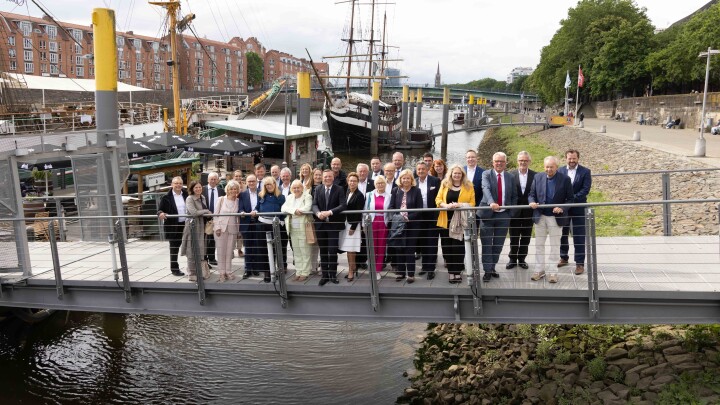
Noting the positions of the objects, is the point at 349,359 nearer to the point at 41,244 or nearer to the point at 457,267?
the point at 457,267

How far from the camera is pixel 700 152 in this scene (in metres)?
21.8

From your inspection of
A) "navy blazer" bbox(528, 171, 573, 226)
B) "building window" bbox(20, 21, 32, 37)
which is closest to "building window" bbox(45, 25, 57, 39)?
"building window" bbox(20, 21, 32, 37)

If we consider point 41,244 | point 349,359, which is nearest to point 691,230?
point 349,359

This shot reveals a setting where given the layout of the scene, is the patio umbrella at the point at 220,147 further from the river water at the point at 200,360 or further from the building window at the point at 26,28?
the building window at the point at 26,28

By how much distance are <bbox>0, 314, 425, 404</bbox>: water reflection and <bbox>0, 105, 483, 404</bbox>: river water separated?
0.06 feet

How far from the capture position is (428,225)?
25.9 ft

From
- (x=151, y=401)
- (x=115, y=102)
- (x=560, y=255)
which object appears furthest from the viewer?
(x=115, y=102)

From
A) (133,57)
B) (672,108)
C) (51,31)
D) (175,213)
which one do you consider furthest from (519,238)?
(133,57)

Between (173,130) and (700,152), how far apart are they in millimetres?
26229

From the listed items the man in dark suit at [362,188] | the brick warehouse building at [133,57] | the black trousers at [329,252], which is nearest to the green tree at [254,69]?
the brick warehouse building at [133,57]

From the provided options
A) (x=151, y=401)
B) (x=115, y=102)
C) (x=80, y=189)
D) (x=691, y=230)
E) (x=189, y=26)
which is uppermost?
(x=189, y=26)

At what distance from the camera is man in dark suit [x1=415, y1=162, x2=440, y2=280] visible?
25.3 feet

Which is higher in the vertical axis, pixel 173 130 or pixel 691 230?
pixel 173 130

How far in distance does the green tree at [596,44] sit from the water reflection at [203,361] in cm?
5667
